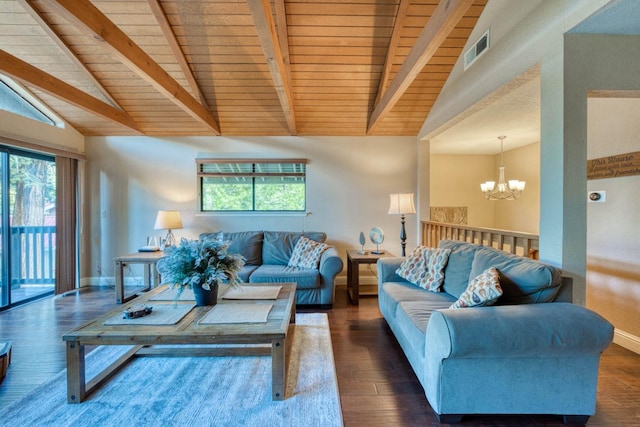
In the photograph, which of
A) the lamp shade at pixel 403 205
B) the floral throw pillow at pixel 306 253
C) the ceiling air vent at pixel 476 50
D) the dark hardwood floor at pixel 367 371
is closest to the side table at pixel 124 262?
the dark hardwood floor at pixel 367 371

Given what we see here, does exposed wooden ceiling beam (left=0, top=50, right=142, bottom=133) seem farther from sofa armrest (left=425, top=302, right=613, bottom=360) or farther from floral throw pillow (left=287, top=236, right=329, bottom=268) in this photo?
sofa armrest (left=425, top=302, right=613, bottom=360)

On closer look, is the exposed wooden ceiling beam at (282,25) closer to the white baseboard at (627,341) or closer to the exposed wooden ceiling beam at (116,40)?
the exposed wooden ceiling beam at (116,40)

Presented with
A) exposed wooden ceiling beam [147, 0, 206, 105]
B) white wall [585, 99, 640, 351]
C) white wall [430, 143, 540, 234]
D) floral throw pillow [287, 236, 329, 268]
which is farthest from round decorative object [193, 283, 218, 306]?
white wall [430, 143, 540, 234]

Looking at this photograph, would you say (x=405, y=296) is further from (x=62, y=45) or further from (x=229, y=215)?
(x=62, y=45)

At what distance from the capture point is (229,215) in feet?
14.7

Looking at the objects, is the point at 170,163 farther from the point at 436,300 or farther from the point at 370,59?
the point at 436,300

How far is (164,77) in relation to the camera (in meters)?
2.82

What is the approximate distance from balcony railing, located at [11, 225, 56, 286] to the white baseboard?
6.38 m

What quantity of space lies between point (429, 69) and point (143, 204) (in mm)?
4492

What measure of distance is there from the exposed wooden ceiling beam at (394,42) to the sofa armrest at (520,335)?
8.85ft

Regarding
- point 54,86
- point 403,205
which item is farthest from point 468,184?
point 54,86

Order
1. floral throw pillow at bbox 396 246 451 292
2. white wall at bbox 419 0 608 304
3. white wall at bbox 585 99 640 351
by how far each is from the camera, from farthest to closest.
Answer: floral throw pillow at bbox 396 246 451 292, white wall at bbox 585 99 640 351, white wall at bbox 419 0 608 304

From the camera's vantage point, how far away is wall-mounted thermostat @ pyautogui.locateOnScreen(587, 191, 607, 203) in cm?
262

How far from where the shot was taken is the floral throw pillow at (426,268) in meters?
2.64
